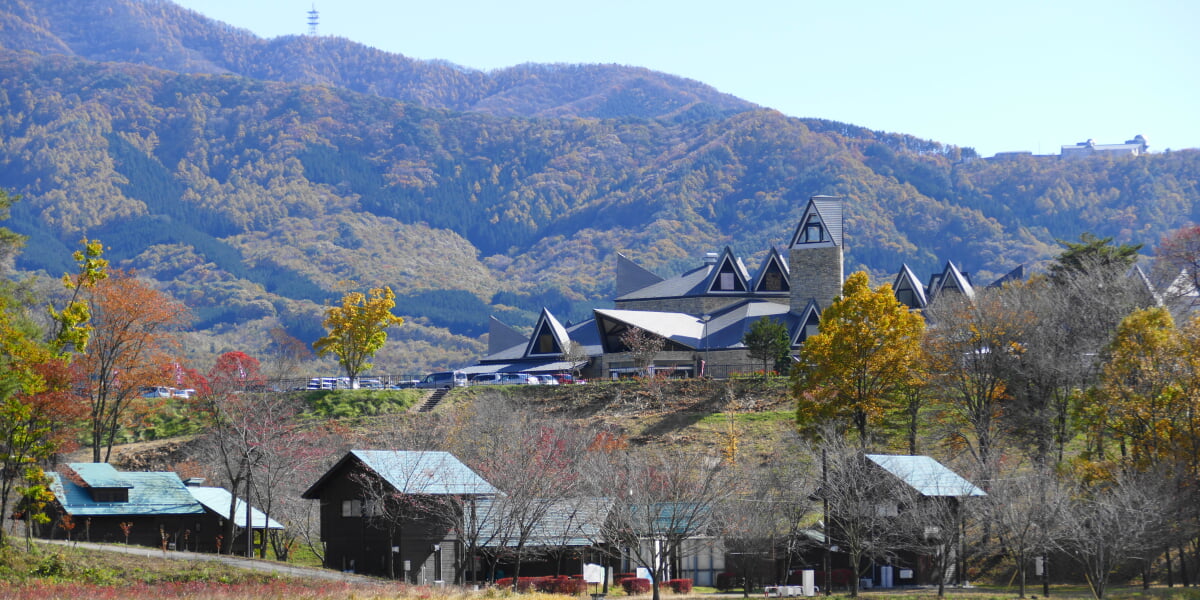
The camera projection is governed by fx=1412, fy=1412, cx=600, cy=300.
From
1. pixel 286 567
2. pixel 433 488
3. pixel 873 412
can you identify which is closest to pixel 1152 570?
pixel 873 412

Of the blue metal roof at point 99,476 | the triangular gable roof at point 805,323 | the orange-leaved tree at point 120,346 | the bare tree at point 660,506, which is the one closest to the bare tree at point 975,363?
the bare tree at point 660,506

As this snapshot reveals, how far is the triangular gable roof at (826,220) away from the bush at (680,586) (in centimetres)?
4063

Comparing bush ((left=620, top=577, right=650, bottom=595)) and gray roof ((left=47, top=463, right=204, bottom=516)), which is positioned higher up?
gray roof ((left=47, top=463, right=204, bottom=516))

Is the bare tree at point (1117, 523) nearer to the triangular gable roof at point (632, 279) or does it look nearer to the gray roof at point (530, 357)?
the gray roof at point (530, 357)

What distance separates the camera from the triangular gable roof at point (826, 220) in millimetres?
89875

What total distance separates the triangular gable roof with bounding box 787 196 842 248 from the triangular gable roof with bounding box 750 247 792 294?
7551 mm

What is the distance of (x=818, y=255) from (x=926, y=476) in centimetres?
3751

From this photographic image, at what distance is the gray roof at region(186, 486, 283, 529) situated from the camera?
61.5 meters

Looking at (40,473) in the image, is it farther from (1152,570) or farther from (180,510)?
(1152,570)

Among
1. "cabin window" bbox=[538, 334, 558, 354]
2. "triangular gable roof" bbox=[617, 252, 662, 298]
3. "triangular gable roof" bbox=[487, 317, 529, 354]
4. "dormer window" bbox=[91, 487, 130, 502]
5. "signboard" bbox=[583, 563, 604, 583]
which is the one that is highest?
"triangular gable roof" bbox=[617, 252, 662, 298]

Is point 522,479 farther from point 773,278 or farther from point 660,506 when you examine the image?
point 773,278

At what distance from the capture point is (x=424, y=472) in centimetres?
5128

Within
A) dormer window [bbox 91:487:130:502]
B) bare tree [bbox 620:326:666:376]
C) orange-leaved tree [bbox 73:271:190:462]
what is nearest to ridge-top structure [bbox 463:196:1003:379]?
bare tree [bbox 620:326:666:376]

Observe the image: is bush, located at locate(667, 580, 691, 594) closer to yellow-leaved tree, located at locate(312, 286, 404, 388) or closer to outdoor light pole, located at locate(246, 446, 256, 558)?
outdoor light pole, located at locate(246, 446, 256, 558)
